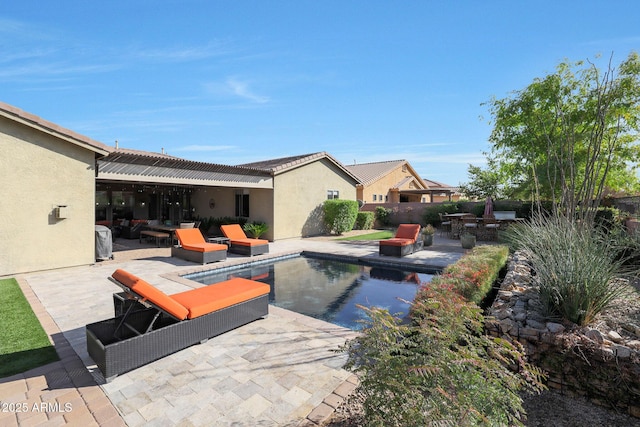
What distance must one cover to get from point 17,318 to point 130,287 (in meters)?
3.12

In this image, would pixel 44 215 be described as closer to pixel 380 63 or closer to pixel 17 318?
pixel 17 318

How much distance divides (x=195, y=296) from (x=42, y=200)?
769 centimetres

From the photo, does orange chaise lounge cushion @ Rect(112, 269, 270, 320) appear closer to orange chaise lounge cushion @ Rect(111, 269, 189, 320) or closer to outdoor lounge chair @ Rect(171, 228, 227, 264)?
orange chaise lounge cushion @ Rect(111, 269, 189, 320)

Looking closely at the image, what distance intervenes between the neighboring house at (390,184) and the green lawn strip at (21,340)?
1022 inches

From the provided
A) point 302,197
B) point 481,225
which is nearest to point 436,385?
point 481,225

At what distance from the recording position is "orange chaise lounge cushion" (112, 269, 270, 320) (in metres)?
4.20

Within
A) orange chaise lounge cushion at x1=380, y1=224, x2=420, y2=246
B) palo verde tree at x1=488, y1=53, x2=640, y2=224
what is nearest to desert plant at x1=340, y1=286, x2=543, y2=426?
orange chaise lounge cushion at x1=380, y1=224, x2=420, y2=246

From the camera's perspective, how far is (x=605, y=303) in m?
4.15

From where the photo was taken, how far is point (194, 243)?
11156mm

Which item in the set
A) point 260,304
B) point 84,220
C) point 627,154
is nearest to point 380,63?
point 260,304

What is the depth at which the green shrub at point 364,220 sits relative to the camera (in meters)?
22.1

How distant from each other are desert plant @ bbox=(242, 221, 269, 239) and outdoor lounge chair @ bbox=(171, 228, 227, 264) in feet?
14.4

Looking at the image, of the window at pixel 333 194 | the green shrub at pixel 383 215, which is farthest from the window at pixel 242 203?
the green shrub at pixel 383 215

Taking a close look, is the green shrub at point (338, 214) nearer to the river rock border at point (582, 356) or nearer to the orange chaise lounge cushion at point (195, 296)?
the orange chaise lounge cushion at point (195, 296)
